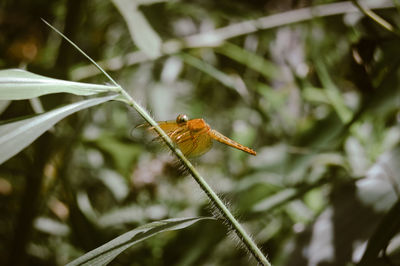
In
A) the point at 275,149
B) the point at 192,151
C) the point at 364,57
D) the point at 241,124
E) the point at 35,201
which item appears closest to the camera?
the point at 192,151

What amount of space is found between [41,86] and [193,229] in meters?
0.67

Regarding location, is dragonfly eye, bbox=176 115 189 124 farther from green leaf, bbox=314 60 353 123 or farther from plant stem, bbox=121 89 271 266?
green leaf, bbox=314 60 353 123

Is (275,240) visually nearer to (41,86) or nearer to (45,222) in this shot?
(45,222)

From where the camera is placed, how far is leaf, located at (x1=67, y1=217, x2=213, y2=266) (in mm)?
265

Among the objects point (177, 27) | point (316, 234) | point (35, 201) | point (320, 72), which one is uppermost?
point (177, 27)

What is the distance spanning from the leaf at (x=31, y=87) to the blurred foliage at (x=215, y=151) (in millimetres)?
70

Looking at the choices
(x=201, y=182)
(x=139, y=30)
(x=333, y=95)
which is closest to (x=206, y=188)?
(x=201, y=182)

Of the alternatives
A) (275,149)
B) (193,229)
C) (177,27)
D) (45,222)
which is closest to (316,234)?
(275,149)

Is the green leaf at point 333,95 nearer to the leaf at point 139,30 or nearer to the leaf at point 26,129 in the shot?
the leaf at point 139,30

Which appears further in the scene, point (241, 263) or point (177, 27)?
point (177, 27)

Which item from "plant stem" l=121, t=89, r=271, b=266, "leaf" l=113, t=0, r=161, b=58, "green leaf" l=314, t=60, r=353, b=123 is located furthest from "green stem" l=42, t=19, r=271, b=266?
"green leaf" l=314, t=60, r=353, b=123

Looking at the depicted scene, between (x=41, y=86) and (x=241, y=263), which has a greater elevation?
(x=41, y=86)

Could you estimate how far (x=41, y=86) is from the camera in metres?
0.26

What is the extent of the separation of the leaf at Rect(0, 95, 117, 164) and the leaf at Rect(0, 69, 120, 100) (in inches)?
0.4
